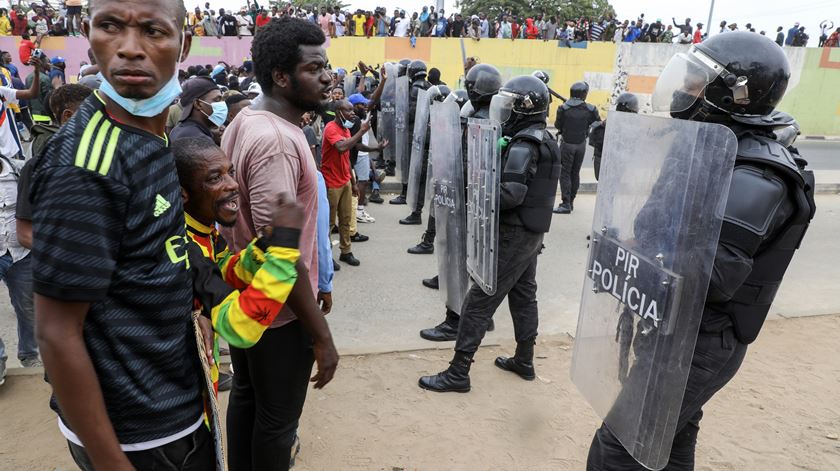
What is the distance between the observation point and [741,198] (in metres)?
1.69

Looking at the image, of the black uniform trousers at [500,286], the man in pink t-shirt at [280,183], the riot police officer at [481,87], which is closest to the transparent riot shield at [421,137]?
the riot police officer at [481,87]

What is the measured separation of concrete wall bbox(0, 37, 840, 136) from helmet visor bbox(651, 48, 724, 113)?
16.3 m

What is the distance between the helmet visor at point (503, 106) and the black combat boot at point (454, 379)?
150cm

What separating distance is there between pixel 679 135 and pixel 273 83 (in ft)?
4.56

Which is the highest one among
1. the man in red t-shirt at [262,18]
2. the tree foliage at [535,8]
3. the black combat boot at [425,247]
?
the tree foliage at [535,8]

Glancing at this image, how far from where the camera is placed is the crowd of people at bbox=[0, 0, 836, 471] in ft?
3.35

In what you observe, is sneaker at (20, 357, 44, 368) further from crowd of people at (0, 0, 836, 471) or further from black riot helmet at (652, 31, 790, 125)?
black riot helmet at (652, 31, 790, 125)

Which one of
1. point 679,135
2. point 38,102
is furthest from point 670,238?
point 38,102

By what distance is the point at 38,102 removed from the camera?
10617 millimetres

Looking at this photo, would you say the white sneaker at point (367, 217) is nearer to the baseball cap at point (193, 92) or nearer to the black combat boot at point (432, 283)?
the black combat boot at point (432, 283)

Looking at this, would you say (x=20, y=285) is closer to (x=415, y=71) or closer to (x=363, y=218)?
(x=363, y=218)

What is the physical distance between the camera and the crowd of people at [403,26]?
16.4m

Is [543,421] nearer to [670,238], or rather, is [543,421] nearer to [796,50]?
[670,238]

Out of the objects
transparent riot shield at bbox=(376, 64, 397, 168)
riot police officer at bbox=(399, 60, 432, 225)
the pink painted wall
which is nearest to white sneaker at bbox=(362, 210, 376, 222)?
riot police officer at bbox=(399, 60, 432, 225)
